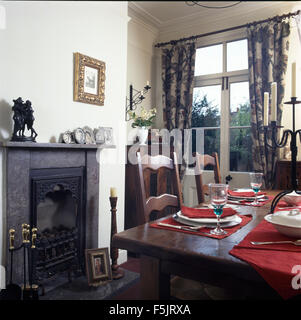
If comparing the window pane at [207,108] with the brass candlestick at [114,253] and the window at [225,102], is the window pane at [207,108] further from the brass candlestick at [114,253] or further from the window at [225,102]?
the brass candlestick at [114,253]

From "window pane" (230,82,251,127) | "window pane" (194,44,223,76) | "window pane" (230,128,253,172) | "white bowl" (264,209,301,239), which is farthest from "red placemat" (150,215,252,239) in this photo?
"window pane" (194,44,223,76)

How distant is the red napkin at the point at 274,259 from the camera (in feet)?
1.76

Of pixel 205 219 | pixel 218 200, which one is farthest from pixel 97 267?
pixel 218 200

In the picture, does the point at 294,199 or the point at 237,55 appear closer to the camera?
the point at 294,199

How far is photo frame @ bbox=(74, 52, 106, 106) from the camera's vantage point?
196 cm

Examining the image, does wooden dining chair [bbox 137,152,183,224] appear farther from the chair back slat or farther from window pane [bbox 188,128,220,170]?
window pane [bbox 188,128,220,170]

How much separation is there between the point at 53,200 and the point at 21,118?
0.77 m

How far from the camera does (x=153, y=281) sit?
2.40 feet

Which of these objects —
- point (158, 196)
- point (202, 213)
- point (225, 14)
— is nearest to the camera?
point (202, 213)

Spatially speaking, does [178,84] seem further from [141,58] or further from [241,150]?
[241,150]

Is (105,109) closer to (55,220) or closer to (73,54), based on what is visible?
(73,54)
